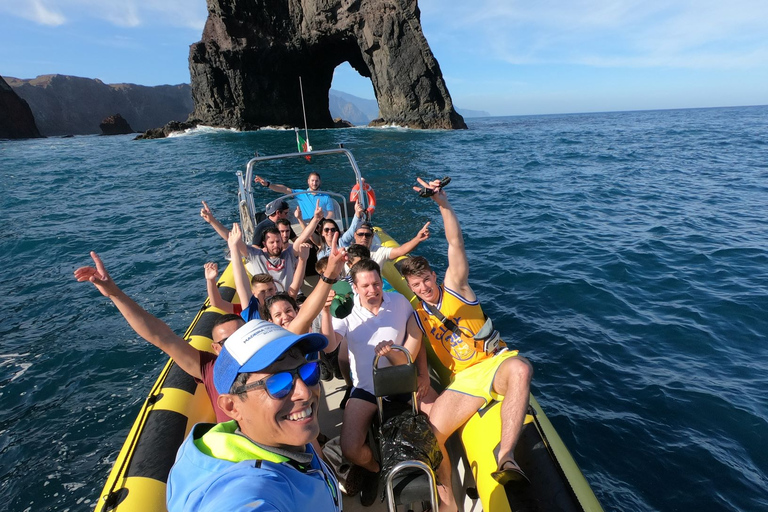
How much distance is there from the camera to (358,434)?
Answer: 9.00 feet

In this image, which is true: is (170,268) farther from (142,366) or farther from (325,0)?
(325,0)

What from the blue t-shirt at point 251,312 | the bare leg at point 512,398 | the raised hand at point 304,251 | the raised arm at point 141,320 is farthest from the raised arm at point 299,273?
the bare leg at point 512,398

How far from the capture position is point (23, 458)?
3928 millimetres

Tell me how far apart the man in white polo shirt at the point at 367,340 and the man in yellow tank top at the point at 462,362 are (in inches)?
7.2

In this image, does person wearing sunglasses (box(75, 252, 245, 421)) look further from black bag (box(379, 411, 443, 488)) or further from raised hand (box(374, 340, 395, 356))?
black bag (box(379, 411, 443, 488))

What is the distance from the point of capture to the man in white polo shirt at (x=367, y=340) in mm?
2760

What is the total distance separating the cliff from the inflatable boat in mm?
119765

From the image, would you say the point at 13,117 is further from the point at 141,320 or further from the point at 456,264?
the point at 456,264

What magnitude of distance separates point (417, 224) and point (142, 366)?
22.7 ft

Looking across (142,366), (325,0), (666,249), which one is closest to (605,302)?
(666,249)

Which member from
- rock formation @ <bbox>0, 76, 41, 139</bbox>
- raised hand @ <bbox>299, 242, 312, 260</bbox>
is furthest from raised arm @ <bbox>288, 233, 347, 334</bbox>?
rock formation @ <bbox>0, 76, 41, 139</bbox>

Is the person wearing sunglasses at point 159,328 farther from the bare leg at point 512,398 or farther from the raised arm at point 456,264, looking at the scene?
the bare leg at point 512,398

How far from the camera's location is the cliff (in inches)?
3999

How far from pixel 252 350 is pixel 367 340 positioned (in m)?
1.78
